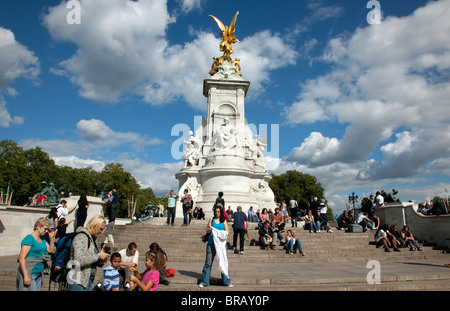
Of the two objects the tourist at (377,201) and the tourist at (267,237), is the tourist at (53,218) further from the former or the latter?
the tourist at (377,201)

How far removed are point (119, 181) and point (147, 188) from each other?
36.6 m

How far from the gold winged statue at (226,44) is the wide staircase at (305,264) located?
18339 mm

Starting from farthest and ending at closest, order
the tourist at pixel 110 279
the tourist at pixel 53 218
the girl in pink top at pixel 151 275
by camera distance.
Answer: the tourist at pixel 53 218 → the girl in pink top at pixel 151 275 → the tourist at pixel 110 279

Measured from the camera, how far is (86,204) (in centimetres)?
1184

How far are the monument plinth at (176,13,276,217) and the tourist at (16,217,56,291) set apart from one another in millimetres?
16502

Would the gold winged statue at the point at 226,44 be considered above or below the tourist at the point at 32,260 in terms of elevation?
above

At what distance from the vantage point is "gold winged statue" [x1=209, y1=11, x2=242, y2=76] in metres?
30.1

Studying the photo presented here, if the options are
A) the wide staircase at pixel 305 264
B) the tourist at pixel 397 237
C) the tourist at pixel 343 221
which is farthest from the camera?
the tourist at pixel 343 221

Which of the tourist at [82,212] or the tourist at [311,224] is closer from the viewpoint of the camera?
the tourist at [82,212]

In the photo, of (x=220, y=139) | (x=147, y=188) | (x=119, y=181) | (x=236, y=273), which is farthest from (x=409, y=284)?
(x=147, y=188)

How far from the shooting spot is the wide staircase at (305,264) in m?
6.97

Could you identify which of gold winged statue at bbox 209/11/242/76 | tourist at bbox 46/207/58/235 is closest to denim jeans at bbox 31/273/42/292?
tourist at bbox 46/207/58/235

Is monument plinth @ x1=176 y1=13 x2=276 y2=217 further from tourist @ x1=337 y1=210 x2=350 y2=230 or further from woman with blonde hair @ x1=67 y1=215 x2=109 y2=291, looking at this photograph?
woman with blonde hair @ x1=67 y1=215 x2=109 y2=291

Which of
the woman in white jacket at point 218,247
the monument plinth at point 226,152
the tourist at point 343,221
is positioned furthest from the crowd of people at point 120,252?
the monument plinth at point 226,152
